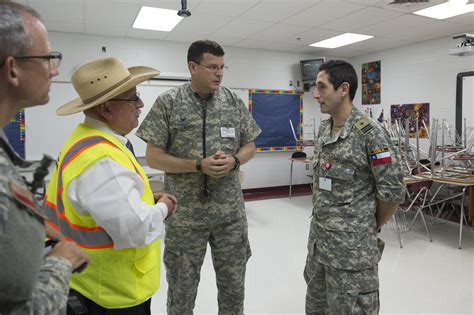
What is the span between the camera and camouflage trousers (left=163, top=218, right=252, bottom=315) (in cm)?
189

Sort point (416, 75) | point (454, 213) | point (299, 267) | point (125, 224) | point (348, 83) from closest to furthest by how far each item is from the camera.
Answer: point (125, 224), point (348, 83), point (299, 267), point (454, 213), point (416, 75)

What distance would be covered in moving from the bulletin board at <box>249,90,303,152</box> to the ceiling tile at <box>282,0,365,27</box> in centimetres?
215

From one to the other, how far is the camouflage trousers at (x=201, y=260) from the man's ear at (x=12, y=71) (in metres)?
1.31

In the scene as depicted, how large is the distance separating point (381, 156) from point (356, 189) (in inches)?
7.9

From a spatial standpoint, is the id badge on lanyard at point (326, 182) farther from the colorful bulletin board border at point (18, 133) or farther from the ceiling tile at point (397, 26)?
the colorful bulletin board border at point (18, 133)

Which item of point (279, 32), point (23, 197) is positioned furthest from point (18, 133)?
point (23, 197)

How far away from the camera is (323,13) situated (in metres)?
4.79

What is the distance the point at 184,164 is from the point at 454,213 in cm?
526

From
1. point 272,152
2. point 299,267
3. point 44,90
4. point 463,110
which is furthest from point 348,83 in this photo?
point 272,152

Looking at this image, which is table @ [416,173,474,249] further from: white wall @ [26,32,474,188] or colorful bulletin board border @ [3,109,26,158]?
colorful bulletin board border @ [3,109,26,158]

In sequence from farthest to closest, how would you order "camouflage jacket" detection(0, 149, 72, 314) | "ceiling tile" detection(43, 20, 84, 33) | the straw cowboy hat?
"ceiling tile" detection(43, 20, 84, 33) → the straw cowboy hat → "camouflage jacket" detection(0, 149, 72, 314)

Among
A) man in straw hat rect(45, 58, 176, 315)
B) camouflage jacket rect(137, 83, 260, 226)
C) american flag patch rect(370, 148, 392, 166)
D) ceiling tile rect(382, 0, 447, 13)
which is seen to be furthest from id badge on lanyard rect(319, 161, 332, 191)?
ceiling tile rect(382, 0, 447, 13)

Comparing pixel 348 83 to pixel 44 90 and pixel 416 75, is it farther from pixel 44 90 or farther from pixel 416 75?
pixel 416 75

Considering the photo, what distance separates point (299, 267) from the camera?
345cm
